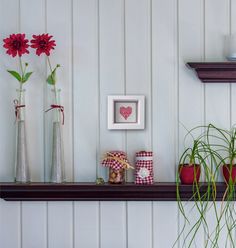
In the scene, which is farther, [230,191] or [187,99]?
[187,99]

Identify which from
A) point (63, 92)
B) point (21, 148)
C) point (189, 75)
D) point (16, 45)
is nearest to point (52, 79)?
point (63, 92)

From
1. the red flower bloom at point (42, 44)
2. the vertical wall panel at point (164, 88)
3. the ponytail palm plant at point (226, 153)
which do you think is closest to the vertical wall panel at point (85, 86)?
the red flower bloom at point (42, 44)

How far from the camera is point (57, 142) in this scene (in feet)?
5.57

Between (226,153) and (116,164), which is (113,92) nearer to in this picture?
(116,164)

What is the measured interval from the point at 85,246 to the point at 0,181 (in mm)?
409

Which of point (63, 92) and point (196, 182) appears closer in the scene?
point (196, 182)

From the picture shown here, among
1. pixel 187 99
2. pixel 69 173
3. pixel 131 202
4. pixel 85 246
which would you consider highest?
pixel 187 99

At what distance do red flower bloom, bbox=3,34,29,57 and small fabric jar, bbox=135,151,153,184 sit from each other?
57cm

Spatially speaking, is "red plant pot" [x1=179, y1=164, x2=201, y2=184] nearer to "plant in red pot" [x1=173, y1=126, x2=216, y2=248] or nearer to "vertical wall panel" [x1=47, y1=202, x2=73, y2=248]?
"plant in red pot" [x1=173, y1=126, x2=216, y2=248]

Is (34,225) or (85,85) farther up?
(85,85)

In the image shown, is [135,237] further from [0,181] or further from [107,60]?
[107,60]

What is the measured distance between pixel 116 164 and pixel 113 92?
0.93ft

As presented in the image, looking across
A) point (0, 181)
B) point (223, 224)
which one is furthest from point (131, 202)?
point (0, 181)

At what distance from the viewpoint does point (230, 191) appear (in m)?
1.64
